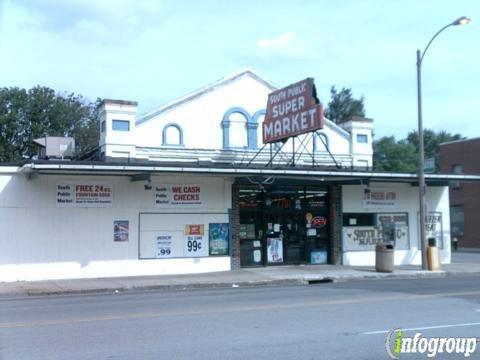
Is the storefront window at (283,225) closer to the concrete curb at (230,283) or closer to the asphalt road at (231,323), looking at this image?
the concrete curb at (230,283)

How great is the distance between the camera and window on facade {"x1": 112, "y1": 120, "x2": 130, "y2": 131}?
97.1 feet

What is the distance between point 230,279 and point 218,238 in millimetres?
3089

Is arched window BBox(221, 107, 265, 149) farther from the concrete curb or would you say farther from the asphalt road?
the asphalt road

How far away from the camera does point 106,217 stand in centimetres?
2133

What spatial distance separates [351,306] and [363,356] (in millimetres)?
4958

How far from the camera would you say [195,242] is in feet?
74.7

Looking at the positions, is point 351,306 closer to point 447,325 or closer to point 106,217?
point 447,325

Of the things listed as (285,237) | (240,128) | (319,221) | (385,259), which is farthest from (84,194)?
(240,128)

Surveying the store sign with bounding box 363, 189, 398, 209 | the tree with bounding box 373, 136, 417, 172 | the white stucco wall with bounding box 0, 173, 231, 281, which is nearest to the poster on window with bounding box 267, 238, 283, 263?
the white stucco wall with bounding box 0, 173, 231, 281

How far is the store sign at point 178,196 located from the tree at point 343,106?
181ft

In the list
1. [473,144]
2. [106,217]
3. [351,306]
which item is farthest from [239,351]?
[473,144]

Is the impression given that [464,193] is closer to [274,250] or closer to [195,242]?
[274,250]

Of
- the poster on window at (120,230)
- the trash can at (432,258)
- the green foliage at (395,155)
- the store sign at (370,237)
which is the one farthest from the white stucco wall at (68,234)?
the green foliage at (395,155)

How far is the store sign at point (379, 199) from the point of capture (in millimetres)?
26188
